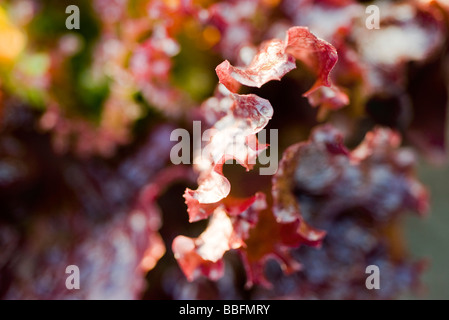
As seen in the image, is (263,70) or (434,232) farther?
(434,232)

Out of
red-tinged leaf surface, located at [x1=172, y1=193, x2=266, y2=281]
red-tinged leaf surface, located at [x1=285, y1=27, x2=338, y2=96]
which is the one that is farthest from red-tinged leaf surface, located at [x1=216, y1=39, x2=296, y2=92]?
red-tinged leaf surface, located at [x1=172, y1=193, x2=266, y2=281]

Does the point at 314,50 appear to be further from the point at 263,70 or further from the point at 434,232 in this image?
the point at 434,232

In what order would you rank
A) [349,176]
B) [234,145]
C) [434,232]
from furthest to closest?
[434,232], [349,176], [234,145]

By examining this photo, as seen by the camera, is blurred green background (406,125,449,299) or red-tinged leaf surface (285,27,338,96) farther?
blurred green background (406,125,449,299)

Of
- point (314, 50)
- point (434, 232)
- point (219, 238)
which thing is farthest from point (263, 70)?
point (434, 232)

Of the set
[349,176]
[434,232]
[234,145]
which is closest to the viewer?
[234,145]

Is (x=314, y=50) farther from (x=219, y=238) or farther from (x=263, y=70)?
(x=219, y=238)

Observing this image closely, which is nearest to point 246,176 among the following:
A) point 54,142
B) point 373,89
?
point 373,89

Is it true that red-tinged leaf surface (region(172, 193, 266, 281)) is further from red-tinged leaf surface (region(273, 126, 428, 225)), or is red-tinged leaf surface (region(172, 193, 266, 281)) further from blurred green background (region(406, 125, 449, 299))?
blurred green background (region(406, 125, 449, 299))

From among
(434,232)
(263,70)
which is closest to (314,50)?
(263,70)

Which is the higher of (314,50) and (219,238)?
(314,50)
